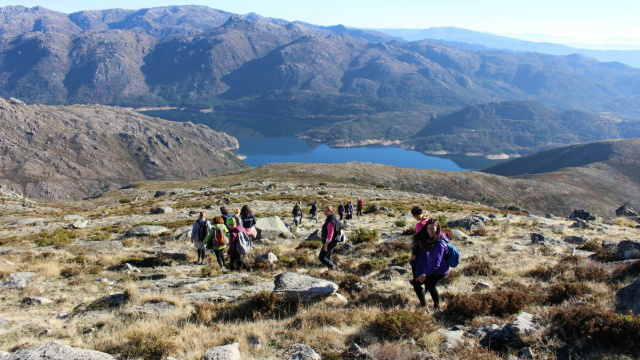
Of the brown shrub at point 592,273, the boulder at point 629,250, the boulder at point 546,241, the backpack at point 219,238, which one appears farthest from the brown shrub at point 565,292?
the backpack at point 219,238

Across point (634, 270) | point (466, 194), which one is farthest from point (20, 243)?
point (466, 194)

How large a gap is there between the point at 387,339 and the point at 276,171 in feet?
352

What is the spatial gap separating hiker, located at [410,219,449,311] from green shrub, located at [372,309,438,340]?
92 centimetres

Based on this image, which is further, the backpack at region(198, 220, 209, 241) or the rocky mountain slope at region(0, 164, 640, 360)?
the backpack at region(198, 220, 209, 241)

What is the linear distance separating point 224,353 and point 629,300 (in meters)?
9.06

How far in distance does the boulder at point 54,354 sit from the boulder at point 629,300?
36.2ft

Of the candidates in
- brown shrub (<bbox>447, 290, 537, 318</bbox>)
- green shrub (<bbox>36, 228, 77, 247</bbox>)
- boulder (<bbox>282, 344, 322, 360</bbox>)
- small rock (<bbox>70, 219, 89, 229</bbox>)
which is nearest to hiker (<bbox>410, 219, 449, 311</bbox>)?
brown shrub (<bbox>447, 290, 537, 318</bbox>)

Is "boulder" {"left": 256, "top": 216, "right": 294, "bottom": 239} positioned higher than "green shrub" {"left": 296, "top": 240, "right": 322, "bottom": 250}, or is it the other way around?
"green shrub" {"left": 296, "top": 240, "right": 322, "bottom": 250}

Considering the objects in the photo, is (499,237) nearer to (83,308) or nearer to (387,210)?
(387,210)

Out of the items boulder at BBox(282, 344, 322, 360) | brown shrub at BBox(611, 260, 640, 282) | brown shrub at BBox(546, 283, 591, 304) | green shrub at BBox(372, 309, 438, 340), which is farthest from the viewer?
brown shrub at BBox(611, 260, 640, 282)

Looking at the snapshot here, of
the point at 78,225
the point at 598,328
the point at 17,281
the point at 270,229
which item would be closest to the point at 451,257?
the point at 598,328

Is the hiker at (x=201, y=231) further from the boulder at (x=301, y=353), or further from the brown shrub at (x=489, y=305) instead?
the brown shrub at (x=489, y=305)

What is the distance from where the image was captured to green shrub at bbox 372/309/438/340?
25.5ft

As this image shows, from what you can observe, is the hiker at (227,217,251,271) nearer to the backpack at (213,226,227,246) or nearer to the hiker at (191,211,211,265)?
the backpack at (213,226,227,246)
